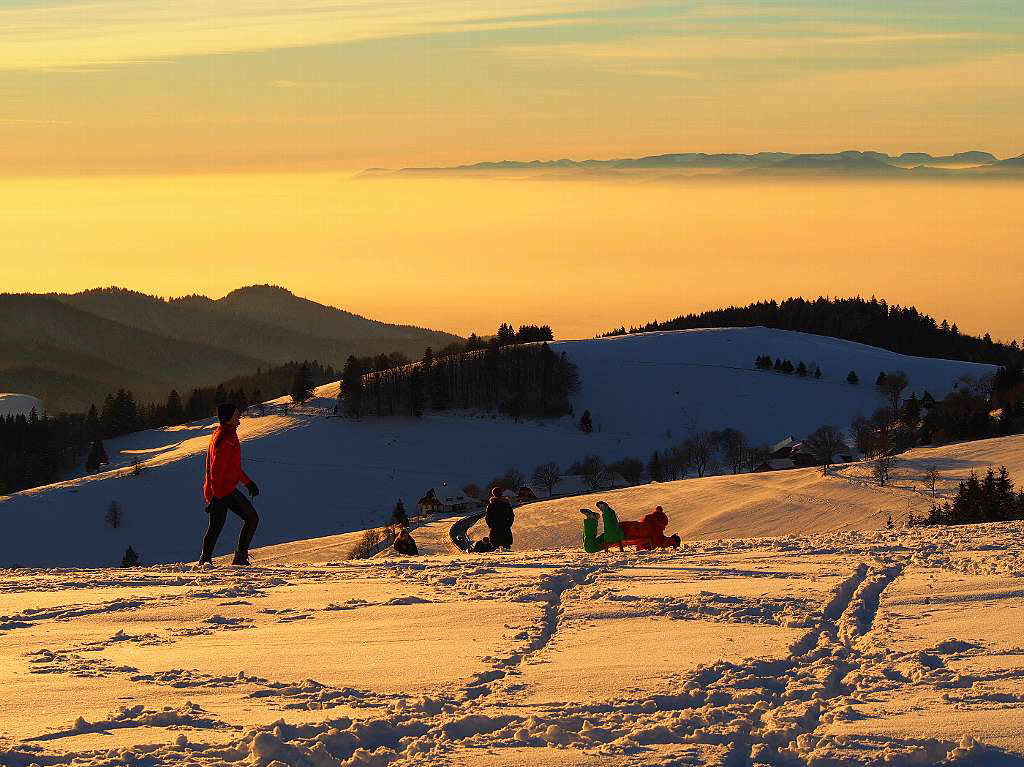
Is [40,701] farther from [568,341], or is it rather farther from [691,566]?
[568,341]

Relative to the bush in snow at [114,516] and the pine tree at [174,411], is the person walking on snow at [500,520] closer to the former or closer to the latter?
the bush in snow at [114,516]

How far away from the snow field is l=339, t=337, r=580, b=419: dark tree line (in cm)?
13730

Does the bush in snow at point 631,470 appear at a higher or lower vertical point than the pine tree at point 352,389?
lower

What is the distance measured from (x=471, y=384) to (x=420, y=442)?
23378 mm

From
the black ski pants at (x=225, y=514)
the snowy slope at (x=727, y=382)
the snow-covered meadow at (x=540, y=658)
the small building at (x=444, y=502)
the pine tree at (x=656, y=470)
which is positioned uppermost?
the snowy slope at (x=727, y=382)

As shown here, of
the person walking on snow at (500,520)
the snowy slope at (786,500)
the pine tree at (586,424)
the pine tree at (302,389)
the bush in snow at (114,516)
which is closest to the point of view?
the person walking on snow at (500,520)

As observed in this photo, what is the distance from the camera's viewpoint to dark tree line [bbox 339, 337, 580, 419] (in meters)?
153

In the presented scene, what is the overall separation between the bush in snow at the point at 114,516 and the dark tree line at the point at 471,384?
139ft

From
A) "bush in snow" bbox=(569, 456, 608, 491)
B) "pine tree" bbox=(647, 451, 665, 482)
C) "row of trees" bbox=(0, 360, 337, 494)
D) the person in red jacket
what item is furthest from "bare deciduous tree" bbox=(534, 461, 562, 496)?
the person in red jacket

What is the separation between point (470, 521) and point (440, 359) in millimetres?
92201

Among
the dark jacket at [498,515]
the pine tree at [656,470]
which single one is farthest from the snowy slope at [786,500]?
the pine tree at [656,470]

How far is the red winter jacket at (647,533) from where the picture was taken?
64.7 ft

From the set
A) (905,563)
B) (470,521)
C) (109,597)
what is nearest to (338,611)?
(109,597)

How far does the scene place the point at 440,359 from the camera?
169 meters
